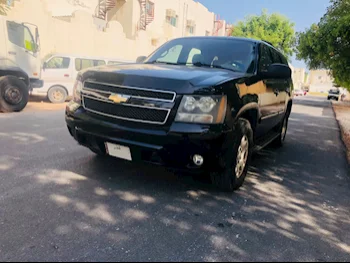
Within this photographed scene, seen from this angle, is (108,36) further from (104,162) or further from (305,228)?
(305,228)

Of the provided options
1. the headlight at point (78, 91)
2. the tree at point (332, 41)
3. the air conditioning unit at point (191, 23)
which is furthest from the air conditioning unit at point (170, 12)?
the headlight at point (78, 91)

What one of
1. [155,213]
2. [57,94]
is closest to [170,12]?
[57,94]

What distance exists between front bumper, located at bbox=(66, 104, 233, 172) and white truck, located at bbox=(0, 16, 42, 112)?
20.6 ft

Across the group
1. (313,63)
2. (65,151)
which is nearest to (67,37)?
(65,151)

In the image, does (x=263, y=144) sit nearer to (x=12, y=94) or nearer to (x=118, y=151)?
(x=118, y=151)

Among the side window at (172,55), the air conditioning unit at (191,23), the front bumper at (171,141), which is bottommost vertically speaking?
the front bumper at (171,141)

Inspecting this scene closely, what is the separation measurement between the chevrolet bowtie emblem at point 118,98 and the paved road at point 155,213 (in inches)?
37.6

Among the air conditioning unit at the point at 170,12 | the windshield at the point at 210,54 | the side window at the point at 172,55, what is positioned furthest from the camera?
the air conditioning unit at the point at 170,12

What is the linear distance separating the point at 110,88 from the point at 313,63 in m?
24.2

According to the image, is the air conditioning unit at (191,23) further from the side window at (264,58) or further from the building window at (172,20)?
the side window at (264,58)

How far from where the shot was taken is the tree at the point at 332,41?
578 inches

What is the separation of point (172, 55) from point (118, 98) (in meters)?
1.72

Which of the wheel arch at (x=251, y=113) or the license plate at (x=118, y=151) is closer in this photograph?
the license plate at (x=118, y=151)

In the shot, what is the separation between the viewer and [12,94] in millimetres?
8344
